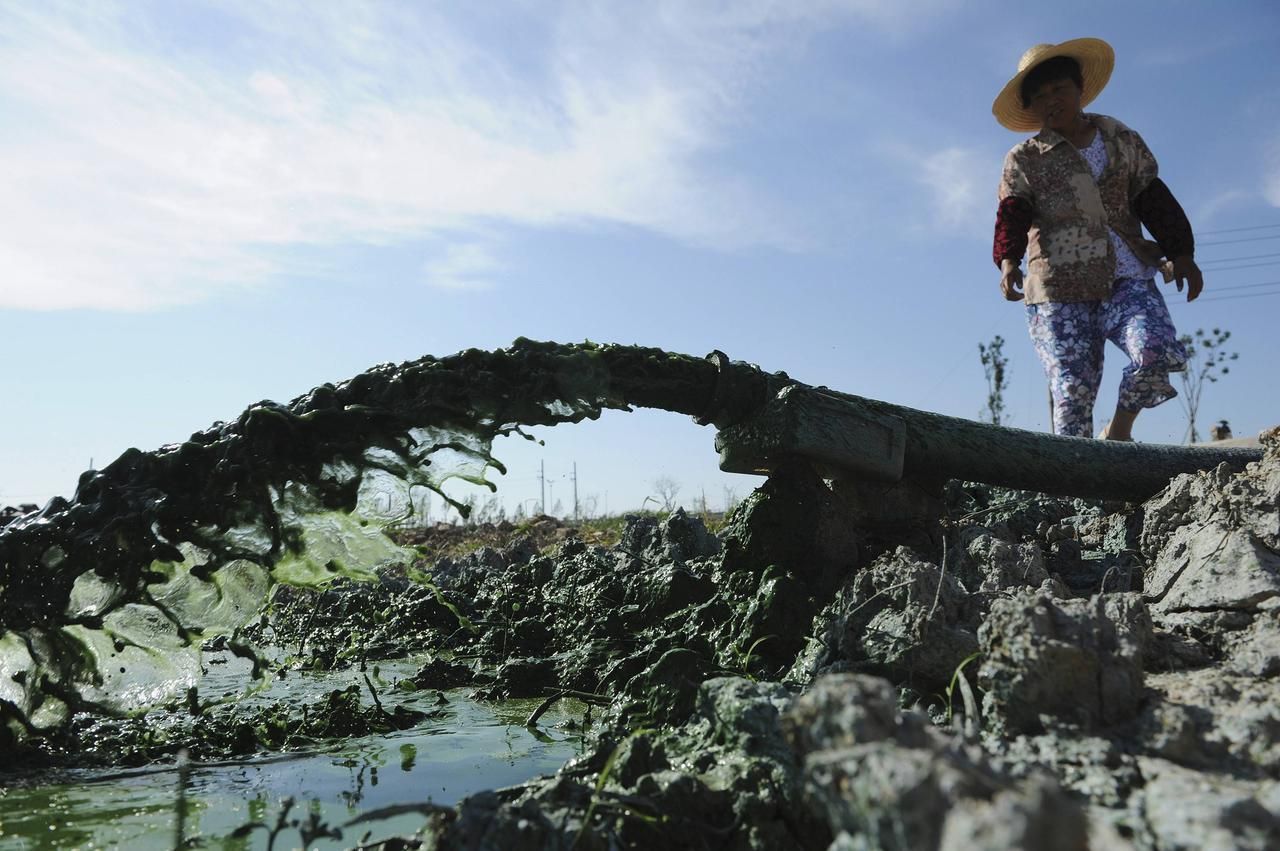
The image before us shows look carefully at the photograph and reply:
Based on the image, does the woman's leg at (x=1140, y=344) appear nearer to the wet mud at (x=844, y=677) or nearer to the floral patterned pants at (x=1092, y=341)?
the floral patterned pants at (x=1092, y=341)

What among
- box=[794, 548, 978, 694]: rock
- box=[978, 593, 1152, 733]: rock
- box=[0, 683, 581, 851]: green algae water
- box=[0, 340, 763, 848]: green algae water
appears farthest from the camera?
box=[0, 340, 763, 848]: green algae water

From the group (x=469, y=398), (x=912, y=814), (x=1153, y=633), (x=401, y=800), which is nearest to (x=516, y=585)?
(x=469, y=398)

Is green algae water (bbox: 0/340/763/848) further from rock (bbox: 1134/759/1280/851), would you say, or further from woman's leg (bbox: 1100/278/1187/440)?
woman's leg (bbox: 1100/278/1187/440)

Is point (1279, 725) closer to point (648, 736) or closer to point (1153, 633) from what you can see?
point (1153, 633)

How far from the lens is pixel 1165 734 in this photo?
178 centimetres

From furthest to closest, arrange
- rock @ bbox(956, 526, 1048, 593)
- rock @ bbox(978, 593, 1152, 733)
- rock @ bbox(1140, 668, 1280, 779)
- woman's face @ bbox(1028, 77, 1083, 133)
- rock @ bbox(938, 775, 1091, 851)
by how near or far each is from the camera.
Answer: woman's face @ bbox(1028, 77, 1083, 133)
rock @ bbox(956, 526, 1048, 593)
rock @ bbox(978, 593, 1152, 733)
rock @ bbox(1140, 668, 1280, 779)
rock @ bbox(938, 775, 1091, 851)

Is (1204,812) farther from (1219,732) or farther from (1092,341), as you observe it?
(1092,341)

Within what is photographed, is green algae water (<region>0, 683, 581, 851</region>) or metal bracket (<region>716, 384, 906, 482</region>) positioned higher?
metal bracket (<region>716, 384, 906, 482</region>)

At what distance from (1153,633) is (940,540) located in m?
1.59

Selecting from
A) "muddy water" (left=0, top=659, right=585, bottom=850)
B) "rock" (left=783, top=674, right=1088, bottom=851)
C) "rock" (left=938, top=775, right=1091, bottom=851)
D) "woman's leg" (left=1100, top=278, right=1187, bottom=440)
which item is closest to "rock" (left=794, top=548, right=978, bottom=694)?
"muddy water" (left=0, top=659, right=585, bottom=850)

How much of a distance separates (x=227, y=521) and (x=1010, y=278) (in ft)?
14.3

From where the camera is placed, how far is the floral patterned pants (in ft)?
16.4

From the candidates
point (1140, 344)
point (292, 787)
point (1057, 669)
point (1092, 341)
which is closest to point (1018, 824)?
point (1057, 669)

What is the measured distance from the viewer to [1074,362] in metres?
5.38
